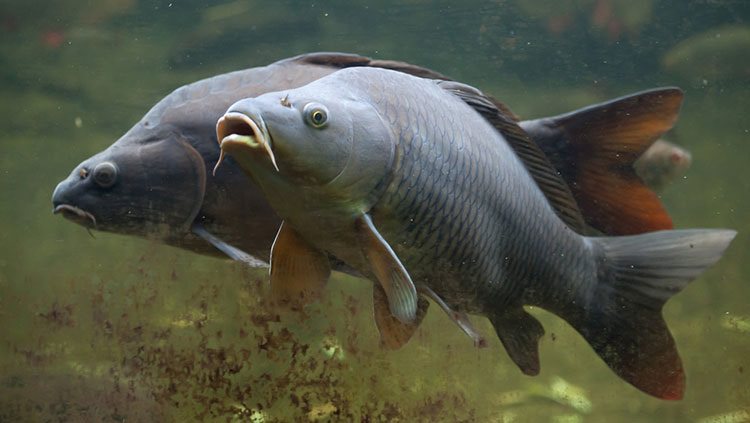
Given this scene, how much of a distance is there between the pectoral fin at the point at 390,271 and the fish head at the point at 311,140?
0.13 metres

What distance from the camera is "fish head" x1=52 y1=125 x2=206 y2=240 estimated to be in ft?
9.18

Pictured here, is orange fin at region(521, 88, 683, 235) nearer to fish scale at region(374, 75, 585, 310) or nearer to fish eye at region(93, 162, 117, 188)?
fish scale at region(374, 75, 585, 310)

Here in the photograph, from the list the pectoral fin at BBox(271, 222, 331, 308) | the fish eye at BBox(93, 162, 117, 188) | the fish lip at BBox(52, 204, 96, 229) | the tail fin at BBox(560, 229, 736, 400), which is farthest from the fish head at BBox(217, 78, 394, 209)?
the tail fin at BBox(560, 229, 736, 400)

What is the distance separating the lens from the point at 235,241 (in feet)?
9.43

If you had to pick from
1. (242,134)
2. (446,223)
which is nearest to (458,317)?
(446,223)

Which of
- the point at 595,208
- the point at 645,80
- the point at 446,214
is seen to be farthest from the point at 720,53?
the point at 446,214

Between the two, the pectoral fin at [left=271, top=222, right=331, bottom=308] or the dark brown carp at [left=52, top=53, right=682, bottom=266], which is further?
the dark brown carp at [left=52, top=53, right=682, bottom=266]

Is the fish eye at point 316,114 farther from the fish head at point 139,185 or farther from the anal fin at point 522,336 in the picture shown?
the anal fin at point 522,336

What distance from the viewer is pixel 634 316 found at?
3096 mm

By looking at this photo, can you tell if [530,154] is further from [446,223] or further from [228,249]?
[228,249]

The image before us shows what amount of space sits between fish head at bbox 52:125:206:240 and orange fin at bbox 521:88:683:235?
1.66 m

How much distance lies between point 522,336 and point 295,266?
1.26m

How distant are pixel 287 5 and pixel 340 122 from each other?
15.1ft

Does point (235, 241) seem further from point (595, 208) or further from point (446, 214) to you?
point (595, 208)
